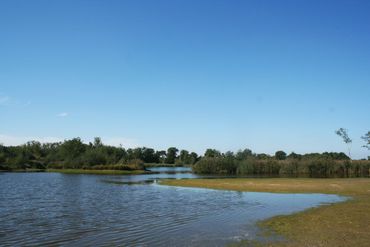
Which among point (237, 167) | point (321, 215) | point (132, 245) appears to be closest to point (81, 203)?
point (132, 245)

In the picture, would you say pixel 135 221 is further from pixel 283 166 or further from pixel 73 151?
pixel 73 151

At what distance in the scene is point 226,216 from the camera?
2677cm

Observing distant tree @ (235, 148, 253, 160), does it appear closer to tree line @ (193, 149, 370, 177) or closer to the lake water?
tree line @ (193, 149, 370, 177)

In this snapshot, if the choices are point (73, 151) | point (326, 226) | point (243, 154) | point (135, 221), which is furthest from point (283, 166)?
point (135, 221)

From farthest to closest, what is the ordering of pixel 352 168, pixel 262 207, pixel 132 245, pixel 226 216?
pixel 352 168, pixel 262 207, pixel 226 216, pixel 132 245

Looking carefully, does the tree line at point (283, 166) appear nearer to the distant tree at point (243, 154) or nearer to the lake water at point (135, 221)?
the distant tree at point (243, 154)

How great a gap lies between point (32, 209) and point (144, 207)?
979cm

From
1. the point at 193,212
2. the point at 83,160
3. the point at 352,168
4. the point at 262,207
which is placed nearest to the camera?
the point at 193,212

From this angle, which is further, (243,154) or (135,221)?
(243,154)

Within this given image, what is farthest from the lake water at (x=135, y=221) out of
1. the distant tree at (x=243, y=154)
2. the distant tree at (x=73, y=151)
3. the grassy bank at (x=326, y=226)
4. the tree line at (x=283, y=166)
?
the distant tree at (x=73, y=151)

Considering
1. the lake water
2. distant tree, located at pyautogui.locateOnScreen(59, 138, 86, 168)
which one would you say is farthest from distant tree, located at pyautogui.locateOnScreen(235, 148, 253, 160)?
the lake water

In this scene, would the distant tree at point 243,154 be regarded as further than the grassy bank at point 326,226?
Yes

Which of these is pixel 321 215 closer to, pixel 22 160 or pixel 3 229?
pixel 3 229

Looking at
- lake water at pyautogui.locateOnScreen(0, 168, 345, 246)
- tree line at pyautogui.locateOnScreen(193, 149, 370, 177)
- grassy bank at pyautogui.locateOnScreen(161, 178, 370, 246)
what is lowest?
lake water at pyautogui.locateOnScreen(0, 168, 345, 246)
